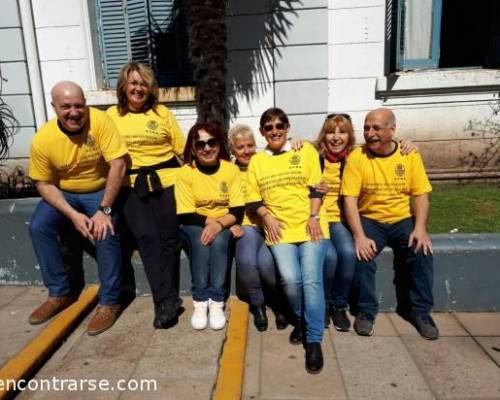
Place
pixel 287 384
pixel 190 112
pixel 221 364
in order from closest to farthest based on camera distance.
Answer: pixel 287 384 < pixel 221 364 < pixel 190 112

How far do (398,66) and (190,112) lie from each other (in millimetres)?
3074

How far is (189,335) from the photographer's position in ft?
10.5

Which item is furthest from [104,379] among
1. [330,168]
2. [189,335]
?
[330,168]

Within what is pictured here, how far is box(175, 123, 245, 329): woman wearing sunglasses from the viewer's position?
330cm

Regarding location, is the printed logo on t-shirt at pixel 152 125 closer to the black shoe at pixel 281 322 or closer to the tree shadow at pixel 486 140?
the black shoe at pixel 281 322

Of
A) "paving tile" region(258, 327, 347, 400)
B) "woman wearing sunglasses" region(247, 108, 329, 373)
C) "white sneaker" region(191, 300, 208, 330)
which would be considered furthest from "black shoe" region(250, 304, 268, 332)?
"white sneaker" region(191, 300, 208, 330)

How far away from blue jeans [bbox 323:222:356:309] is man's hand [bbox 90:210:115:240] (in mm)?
1677

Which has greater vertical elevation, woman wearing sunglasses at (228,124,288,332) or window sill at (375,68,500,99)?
window sill at (375,68,500,99)

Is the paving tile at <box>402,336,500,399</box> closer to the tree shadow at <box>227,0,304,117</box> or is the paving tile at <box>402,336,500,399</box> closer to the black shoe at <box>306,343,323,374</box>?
the black shoe at <box>306,343,323,374</box>

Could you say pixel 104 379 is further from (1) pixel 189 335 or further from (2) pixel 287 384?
(2) pixel 287 384

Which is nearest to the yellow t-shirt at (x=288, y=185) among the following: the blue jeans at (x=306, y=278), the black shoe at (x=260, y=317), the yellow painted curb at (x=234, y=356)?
the blue jeans at (x=306, y=278)

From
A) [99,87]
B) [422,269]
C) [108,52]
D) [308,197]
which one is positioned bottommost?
[422,269]

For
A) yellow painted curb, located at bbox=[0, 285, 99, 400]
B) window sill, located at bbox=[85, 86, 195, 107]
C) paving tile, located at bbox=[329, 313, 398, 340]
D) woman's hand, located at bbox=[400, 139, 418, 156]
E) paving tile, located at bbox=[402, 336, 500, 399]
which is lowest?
paving tile, located at bbox=[402, 336, 500, 399]

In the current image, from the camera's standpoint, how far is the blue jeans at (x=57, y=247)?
3.38 meters
